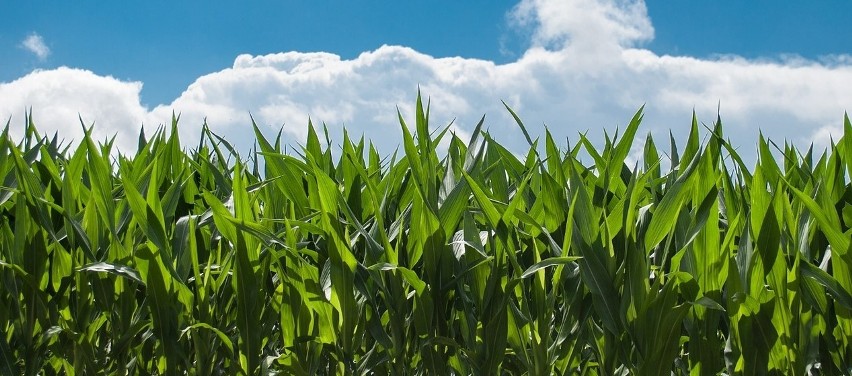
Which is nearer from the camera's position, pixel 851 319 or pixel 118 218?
pixel 851 319

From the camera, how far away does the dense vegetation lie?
45.2 inches

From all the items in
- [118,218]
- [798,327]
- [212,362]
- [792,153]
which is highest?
[792,153]

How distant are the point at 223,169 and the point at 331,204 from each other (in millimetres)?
702

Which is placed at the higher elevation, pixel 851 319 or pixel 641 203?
pixel 641 203

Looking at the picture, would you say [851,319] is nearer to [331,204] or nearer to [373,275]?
[373,275]

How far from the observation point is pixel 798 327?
1146 millimetres

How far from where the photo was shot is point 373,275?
3.97ft

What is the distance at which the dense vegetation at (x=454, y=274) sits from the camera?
3.76ft

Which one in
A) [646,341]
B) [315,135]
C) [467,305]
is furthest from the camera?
[315,135]

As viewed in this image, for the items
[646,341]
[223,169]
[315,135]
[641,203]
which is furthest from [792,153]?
[223,169]

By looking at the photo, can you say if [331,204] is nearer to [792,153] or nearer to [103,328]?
[103,328]

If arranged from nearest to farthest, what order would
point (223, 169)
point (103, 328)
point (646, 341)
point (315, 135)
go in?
point (646, 341), point (103, 328), point (315, 135), point (223, 169)

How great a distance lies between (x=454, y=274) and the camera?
1.27m

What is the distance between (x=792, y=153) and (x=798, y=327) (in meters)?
0.76
